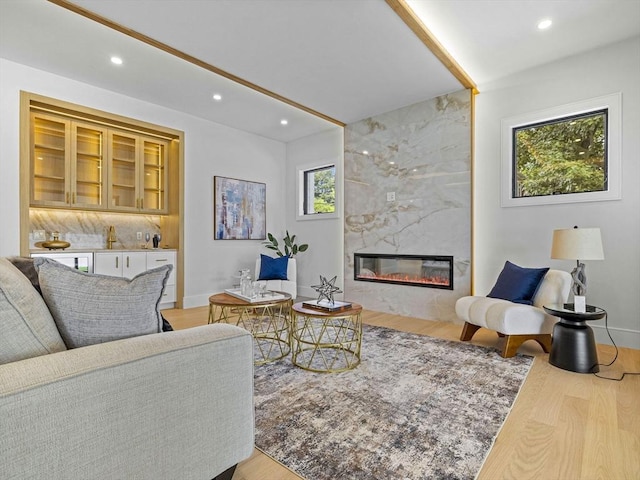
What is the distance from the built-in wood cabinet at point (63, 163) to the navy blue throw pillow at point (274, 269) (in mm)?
2200

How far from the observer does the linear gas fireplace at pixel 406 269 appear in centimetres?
423

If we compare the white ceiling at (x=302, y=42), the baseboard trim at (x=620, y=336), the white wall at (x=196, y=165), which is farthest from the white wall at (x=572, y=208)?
the white wall at (x=196, y=165)

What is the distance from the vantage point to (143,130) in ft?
14.8

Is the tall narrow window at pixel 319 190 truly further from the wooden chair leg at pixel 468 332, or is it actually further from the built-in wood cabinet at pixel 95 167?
the wooden chair leg at pixel 468 332

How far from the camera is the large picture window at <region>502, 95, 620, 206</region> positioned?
3.21 metres

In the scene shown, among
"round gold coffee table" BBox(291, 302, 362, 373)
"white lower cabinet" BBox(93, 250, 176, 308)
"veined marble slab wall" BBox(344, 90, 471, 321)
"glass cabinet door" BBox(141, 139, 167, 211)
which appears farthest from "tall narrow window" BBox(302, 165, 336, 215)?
"round gold coffee table" BBox(291, 302, 362, 373)

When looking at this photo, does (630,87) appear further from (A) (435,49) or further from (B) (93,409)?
(B) (93,409)

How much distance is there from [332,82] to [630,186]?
3114 millimetres

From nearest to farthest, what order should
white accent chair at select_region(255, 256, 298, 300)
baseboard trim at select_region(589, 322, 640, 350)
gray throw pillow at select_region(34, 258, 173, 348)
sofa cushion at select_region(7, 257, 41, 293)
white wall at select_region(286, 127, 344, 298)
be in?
gray throw pillow at select_region(34, 258, 173, 348)
sofa cushion at select_region(7, 257, 41, 293)
baseboard trim at select_region(589, 322, 640, 350)
white accent chair at select_region(255, 256, 298, 300)
white wall at select_region(286, 127, 344, 298)

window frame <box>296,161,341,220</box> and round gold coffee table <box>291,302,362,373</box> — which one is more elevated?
window frame <box>296,161,341,220</box>

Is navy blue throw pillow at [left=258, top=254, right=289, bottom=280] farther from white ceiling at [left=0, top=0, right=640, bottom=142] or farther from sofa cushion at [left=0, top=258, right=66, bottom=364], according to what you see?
sofa cushion at [left=0, top=258, right=66, bottom=364]

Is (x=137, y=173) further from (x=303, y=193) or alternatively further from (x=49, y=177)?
(x=303, y=193)

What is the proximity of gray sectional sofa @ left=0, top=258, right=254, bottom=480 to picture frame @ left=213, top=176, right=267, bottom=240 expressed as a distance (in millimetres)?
4231

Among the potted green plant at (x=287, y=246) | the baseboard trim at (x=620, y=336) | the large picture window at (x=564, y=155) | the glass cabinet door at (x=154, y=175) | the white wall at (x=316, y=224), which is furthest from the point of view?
the potted green plant at (x=287, y=246)
